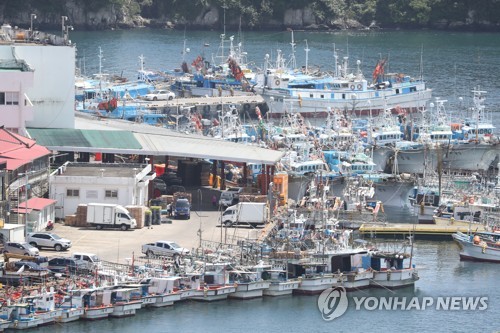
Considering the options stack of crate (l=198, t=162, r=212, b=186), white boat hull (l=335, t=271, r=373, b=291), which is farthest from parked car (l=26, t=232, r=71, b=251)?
stack of crate (l=198, t=162, r=212, b=186)

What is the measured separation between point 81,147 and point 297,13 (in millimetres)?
97687

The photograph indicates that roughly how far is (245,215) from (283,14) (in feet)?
327

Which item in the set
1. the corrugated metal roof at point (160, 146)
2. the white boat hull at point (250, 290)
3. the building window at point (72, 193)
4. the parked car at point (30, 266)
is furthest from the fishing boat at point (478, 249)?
the parked car at point (30, 266)

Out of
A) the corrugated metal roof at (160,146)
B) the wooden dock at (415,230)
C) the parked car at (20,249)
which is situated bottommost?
the wooden dock at (415,230)

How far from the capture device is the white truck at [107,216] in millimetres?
53969

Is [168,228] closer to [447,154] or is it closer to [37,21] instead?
[447,154]

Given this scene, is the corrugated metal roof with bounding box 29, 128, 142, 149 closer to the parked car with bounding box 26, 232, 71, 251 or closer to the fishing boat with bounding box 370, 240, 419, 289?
the parked car with bounding box 26, 232, 71, 251

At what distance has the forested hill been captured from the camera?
493 feet

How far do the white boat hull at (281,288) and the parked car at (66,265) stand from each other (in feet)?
16.6

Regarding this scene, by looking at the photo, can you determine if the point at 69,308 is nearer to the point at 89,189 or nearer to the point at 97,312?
the point at 97,312

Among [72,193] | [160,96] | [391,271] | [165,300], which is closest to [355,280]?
[391,271]

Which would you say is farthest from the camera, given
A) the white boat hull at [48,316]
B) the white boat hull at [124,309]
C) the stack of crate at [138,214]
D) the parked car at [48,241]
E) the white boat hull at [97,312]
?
the stack of crate at [138,214]

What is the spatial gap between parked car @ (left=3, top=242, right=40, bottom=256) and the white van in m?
1.24

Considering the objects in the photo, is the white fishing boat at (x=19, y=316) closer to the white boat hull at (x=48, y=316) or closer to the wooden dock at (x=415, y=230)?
the white boat hull at (x=48, y=316)
